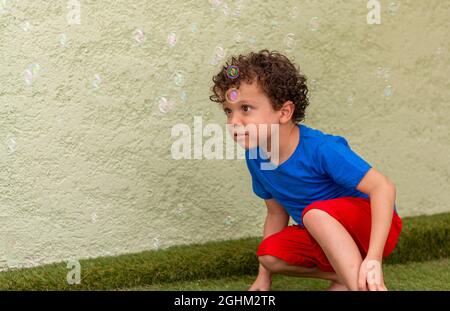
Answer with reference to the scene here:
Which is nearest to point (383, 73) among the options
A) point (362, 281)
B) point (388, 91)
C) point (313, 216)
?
point (388, 91)

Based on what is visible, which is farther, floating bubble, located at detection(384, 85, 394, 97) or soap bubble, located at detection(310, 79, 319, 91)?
floating bubble, located at detection(384, 85, 394, 97)

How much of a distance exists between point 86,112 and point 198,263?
608mm

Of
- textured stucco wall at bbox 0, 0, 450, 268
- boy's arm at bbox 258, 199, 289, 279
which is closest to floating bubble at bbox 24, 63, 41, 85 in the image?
textured stucco wall at bbox 0, 0, 450, 268

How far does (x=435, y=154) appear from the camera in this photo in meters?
2.90

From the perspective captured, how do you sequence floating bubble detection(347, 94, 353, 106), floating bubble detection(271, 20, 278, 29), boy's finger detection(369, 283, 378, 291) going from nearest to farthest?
boy's finger detection(369, 283, 378, 291), floating bubble detection(271, 20, 278, 29), floating bubble detection(347, 94, 353, 106)

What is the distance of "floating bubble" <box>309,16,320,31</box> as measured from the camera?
2623 mm

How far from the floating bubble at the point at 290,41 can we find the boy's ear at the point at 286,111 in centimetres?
56

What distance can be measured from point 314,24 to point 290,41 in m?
0.12

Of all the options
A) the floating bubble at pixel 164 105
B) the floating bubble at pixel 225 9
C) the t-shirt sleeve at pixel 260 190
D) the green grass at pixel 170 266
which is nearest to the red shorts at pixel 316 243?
the t-shirt sleeve at pixel 260 190

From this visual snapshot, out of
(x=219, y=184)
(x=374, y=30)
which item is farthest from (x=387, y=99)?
(x=219, y=184)

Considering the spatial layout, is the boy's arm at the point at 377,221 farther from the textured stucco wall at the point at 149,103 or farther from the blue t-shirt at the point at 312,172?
the textured stucco wall at the point at 149,103

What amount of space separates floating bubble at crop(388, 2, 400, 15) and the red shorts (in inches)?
38.8

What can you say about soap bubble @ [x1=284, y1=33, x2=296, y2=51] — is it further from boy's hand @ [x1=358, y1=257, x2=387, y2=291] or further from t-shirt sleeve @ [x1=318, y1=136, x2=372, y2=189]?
boy's hand @ [x1=358, y1=257, x2=387, y2=291]

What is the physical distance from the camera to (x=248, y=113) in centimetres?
199
